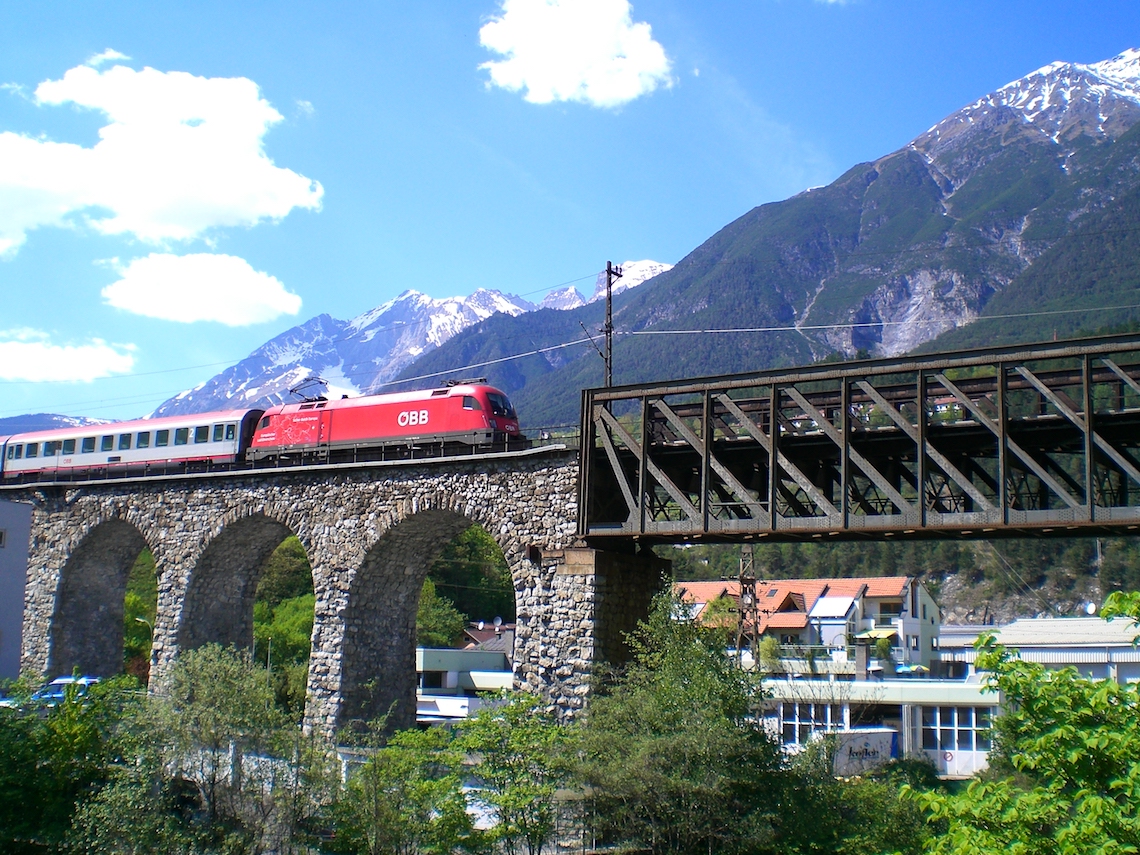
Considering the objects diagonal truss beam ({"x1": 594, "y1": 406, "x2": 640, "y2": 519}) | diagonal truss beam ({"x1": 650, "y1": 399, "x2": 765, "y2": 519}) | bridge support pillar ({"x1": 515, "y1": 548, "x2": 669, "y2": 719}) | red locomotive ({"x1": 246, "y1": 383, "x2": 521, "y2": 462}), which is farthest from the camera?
red locomotive ({"x1": 246, "y1": 383, "x2": 521, "y2": 462})

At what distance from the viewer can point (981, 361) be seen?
597 inches

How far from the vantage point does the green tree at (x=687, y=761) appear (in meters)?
14.7

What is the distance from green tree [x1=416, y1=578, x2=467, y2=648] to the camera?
54031 mm

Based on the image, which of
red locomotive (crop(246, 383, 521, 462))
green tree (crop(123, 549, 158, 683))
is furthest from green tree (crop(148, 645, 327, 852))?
green tree (crop(123, 549, 158, 683))

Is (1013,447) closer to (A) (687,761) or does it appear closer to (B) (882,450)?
(B) (882,450)

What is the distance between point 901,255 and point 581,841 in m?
195

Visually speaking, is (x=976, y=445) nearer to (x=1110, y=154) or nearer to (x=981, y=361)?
(x=981, y=361)

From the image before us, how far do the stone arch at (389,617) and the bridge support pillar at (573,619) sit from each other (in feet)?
11.3

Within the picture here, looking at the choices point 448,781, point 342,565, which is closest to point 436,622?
point 342,565

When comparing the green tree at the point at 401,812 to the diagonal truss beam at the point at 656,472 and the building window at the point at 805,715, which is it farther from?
the building window at the point at 805,715

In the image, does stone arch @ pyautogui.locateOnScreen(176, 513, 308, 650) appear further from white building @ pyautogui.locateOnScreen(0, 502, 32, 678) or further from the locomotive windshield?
white building @ pyautogui.locateOnScreen(0, 502, 32, 678)

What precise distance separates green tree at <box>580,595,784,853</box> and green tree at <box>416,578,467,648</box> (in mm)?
38847

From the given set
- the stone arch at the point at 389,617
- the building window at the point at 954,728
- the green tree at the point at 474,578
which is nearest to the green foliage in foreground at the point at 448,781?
the stone arch at the point at 389,617

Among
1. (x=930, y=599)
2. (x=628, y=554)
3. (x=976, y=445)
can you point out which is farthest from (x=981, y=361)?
(x=930, y=599)
